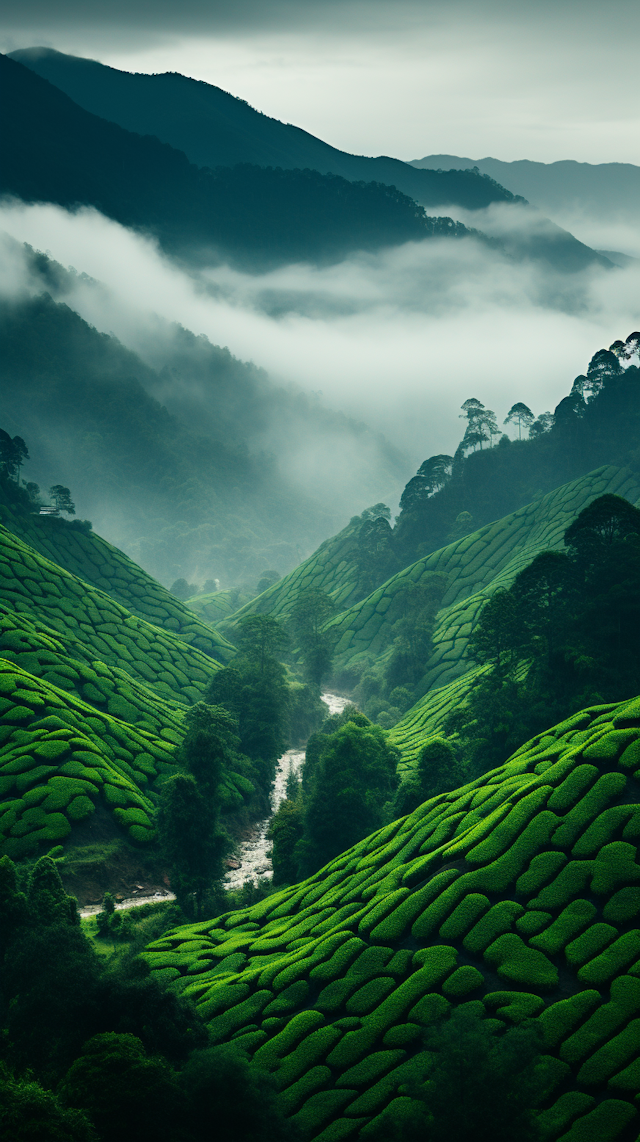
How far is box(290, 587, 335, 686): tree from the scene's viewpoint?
10919 cm

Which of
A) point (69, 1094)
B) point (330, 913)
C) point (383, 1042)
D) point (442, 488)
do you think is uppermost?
point (442, 488)

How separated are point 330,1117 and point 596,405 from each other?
138230 millimetres

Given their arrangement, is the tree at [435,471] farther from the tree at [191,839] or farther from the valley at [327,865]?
the tree at [191,839]

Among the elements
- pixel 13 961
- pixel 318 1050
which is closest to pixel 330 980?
pixel 318 1050

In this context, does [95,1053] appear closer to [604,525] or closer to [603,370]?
[604,525]

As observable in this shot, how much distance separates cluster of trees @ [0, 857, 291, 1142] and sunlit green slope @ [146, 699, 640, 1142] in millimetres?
4200

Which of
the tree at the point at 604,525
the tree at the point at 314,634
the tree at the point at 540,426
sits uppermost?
the tree at the point at 540,426

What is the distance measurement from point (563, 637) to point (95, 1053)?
48054 mm

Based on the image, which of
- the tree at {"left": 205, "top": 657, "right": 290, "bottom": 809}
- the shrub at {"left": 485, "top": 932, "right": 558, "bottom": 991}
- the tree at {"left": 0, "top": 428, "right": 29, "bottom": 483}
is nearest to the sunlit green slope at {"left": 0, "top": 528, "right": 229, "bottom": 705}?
the tree at {"left": 205, "top": 657, "right": 290, "bottom": 809}

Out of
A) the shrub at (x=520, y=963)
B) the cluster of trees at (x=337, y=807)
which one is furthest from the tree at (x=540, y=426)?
the shrub at (x=520, y=963)

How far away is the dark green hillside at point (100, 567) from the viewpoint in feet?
386

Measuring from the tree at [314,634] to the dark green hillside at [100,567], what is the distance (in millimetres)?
15623

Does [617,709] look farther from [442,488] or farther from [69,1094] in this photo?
[442,488]

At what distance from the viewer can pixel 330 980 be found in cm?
3922
